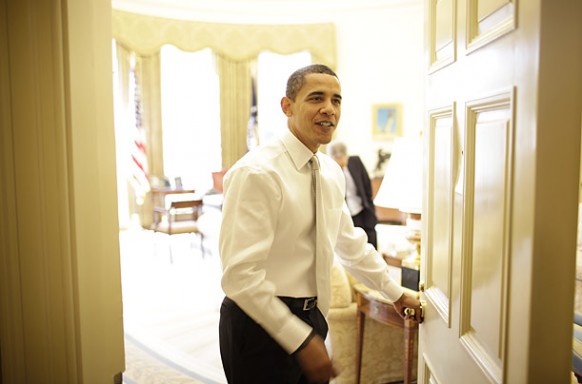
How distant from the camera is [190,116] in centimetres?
951

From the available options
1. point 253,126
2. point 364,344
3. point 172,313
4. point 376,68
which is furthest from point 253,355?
point 376,68

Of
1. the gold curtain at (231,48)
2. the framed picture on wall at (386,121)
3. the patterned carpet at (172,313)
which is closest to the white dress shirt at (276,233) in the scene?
the patterned carpet at (172,313)

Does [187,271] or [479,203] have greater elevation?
[479,203]

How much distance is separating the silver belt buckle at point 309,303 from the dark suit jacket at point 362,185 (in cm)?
331

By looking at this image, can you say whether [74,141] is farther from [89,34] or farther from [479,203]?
[479,203]

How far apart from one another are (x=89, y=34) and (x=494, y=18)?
0.89 metres

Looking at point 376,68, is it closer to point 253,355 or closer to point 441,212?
point 441,212

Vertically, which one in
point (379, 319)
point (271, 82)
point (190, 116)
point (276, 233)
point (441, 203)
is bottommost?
point (379, 319)

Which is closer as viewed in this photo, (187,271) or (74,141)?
(74,141)

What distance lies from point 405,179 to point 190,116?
724 centimetres

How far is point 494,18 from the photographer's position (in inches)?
42.7

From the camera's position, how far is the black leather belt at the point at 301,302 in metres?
1.74

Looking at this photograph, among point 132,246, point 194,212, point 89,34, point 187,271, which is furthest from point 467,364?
point 132,246

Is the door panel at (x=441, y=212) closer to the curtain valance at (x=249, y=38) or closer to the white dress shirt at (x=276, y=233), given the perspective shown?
the white dress shirt at (x=276, y=233)
